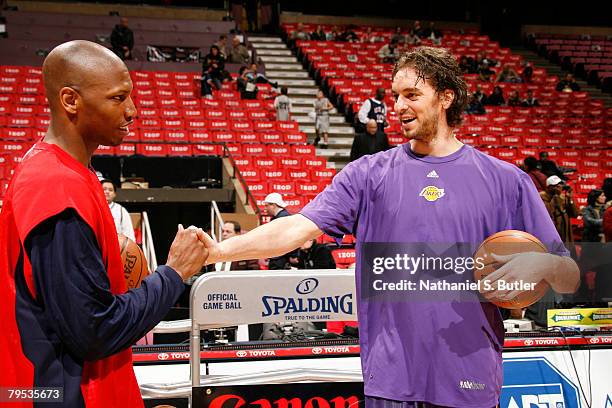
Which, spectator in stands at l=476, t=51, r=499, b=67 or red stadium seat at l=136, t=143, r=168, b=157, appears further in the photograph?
spectator in stands at l=476, t=51, r=499, b=67

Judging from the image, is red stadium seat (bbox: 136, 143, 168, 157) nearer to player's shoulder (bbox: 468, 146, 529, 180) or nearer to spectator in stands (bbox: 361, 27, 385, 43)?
player's shoulder (bbox: 468, 146, 529, 180)

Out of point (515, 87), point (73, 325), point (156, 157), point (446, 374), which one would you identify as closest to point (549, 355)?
point (446, 374)

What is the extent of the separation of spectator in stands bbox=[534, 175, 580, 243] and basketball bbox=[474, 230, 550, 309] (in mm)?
7488

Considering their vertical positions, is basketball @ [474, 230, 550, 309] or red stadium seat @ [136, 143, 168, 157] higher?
basketball @ [474, 230, 550, 309]

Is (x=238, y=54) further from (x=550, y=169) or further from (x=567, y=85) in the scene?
(x=567, y=85)

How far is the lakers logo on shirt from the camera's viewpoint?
94.2 inches

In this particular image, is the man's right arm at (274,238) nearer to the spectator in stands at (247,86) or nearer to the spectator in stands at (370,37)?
the spectator in stands at (247,86)

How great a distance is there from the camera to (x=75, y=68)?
1.78m

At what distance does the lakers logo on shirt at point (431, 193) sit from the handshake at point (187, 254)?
80cm

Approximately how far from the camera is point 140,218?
385 inches

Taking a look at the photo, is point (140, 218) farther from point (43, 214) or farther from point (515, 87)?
point (515, 87)

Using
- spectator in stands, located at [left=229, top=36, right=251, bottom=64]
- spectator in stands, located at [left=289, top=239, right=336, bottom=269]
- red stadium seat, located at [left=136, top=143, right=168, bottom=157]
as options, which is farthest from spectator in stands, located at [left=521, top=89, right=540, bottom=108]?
spectator in stands, located at [left=289, top=239, right=336, bottom=269]

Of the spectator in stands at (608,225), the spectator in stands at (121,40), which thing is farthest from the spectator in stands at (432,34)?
the spectator in stands at (608,225)

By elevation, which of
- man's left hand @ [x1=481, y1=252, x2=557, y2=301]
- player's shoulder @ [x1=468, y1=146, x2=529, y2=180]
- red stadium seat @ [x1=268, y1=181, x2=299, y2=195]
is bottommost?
red stadium seat @ [x1=268, y1=181, x2=299, y2=195]
